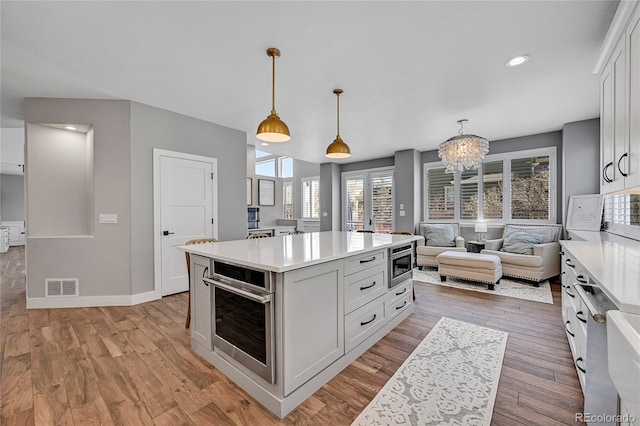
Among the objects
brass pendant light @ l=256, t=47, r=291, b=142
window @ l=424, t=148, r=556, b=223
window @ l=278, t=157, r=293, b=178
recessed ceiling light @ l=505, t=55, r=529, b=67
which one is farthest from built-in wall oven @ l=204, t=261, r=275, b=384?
window @ l=278, t=157, r=293, b=178

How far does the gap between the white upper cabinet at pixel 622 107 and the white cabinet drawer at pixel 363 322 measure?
1899 mm

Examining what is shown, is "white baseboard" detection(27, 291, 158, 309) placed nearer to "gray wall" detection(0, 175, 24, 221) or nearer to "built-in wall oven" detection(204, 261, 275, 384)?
"built-in wall oven" detection(204, 261, 275, 384)

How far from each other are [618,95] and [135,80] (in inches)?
168

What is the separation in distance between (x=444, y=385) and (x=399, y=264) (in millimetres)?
1180

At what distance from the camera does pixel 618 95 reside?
190 cm

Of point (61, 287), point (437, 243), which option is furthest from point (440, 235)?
point (61, 287)

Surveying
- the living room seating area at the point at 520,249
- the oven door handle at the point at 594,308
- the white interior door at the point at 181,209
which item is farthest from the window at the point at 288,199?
the oven door handle at the point at 594,308

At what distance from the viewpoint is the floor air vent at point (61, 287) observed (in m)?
3.37

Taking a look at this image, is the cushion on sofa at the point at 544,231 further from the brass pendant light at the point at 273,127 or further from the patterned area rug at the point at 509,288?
the brass pendant light at the point at 273,127

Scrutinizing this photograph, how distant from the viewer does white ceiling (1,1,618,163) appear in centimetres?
193

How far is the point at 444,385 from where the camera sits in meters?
1.85

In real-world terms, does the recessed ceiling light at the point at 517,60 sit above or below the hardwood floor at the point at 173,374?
above

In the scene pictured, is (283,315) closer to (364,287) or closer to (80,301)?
(364,287)

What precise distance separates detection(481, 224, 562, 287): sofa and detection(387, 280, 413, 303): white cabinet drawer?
7.98 feet
